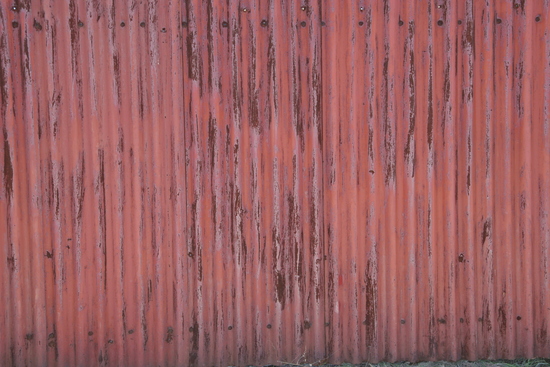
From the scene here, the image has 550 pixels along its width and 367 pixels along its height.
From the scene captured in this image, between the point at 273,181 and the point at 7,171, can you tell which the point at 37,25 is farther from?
the point at 273,181

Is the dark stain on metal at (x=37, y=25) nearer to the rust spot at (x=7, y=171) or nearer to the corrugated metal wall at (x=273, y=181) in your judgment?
the corrugated metal wall at (x=273, y=181)

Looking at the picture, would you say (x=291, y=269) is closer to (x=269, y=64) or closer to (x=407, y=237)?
(x=407, y=237)

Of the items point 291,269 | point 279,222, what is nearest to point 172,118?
point 279,222

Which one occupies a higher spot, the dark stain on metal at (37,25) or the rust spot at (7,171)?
the dark stain on metal at (37,25)

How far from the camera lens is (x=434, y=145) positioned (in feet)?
10.9

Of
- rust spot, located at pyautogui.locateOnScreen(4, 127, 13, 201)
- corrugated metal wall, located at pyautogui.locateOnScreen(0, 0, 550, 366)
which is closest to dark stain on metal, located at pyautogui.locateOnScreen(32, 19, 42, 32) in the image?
corrugated metal wall, located at pyautogui.locateOnScreen(0, 0, 550, 366)

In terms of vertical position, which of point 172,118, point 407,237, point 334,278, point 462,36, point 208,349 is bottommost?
point 208,349

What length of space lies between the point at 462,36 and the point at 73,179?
2658 mm

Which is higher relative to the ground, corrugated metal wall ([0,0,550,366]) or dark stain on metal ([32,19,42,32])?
dark stain on metal ([32,19,42,32])

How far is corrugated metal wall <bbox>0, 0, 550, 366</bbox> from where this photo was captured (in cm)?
313

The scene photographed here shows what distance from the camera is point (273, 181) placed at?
326 centimetres

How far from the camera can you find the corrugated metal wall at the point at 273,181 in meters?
3.13

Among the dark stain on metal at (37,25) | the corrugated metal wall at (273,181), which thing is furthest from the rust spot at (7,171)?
the dark stain on metal at (37,25)

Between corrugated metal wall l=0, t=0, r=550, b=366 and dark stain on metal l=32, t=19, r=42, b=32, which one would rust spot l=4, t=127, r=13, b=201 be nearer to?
corrugated metal wall l=0, t=0, r=550, b=366
